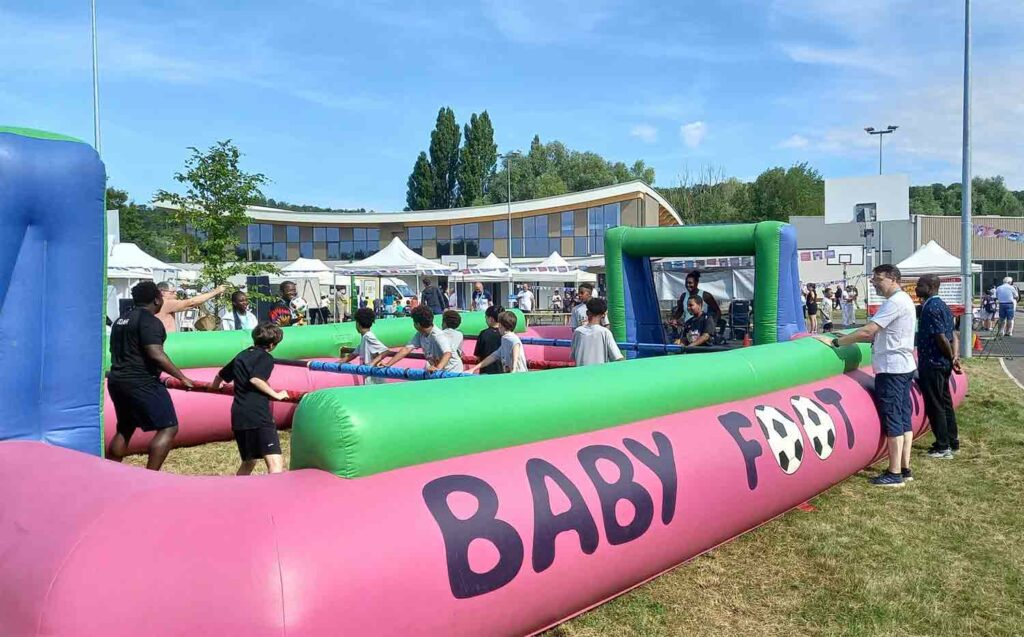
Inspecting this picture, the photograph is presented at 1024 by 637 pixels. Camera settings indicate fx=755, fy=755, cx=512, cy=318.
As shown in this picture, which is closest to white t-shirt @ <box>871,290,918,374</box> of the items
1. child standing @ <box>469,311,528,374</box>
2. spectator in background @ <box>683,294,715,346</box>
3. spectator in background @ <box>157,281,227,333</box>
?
child standing @ <box>469,311,528,374</box>

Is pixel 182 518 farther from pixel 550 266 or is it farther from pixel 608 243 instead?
pixel 550 266

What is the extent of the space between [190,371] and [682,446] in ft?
18.1

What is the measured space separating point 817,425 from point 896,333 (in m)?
1.07

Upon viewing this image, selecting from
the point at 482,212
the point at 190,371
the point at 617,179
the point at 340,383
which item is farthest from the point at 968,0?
the point at 617,179

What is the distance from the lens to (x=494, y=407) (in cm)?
338

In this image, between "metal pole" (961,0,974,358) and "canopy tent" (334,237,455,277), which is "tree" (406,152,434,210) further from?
"metal pole" (961,0,974,358)

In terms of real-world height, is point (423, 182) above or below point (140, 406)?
above

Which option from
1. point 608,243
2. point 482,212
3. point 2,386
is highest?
point 482,212

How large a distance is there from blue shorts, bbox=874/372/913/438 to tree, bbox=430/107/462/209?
57.7 metres

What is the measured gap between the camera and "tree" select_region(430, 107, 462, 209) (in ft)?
201

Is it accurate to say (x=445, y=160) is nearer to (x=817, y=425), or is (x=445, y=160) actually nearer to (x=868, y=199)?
(x=868, y=199)

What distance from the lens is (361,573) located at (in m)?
2.56

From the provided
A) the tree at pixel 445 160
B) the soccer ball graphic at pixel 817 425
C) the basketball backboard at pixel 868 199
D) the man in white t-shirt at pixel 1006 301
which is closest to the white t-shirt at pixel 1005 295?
the man in white t-shirt at pixel 1006 301

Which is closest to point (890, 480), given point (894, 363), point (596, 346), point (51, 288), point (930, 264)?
point (894, 363)
